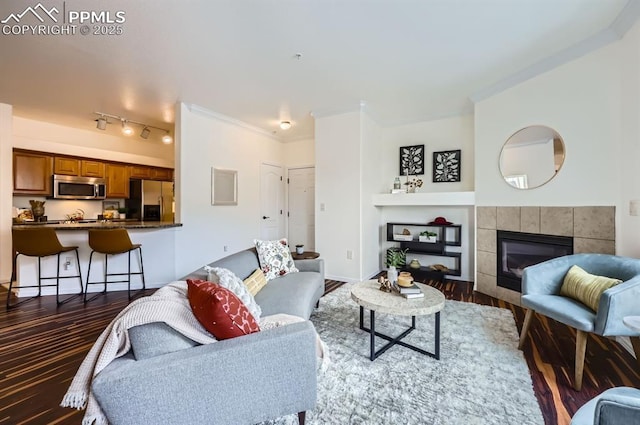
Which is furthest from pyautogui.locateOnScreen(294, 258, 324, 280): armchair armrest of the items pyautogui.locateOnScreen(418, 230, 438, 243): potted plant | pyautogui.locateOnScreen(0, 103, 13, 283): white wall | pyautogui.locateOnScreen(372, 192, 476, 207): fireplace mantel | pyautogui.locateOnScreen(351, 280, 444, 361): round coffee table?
pyautogui.locateOnScreen(0, 103, 13, 283): white wall

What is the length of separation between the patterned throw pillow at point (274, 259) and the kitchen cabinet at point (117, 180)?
14.5 feet

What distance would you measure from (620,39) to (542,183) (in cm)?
136

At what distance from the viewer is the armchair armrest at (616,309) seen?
1.60 meters

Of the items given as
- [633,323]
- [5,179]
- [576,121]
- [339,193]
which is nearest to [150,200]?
[5,179]

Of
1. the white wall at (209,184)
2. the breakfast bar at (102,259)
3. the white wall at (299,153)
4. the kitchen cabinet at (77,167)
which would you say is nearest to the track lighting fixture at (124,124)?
the kitchen cabinet at (77,167)

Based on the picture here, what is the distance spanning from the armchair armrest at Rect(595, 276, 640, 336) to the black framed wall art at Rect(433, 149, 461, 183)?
2.84 m

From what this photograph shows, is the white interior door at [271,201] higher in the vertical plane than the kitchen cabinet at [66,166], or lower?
lower

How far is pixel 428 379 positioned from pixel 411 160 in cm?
361

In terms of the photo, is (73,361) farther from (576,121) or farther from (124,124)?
(576,121)

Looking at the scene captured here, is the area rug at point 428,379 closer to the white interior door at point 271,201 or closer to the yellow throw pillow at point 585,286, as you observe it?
the yellow throw pillow at point 585,286

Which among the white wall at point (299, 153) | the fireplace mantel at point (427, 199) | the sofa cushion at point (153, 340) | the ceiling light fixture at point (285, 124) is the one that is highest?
the ceiling light fixture at point (285, 124)

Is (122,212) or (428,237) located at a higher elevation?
(122,212)

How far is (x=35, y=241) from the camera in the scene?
3.05 metres

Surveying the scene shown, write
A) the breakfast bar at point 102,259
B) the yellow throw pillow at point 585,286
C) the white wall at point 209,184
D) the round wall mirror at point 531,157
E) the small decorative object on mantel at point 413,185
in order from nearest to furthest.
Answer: the yellow throw pillow at point 585,286
the round wall mirror at point 531,157
the breakfast bar at point 102,259
the white wall at point 209,184
the small decorative object on mantel at point 413,185
